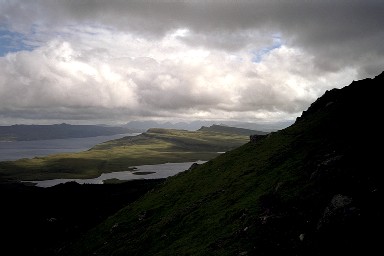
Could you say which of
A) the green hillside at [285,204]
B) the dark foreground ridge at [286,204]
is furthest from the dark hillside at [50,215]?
the dark foreground ridge at [286,204]

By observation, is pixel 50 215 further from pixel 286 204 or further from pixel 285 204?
pixel 286 204

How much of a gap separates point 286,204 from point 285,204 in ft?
0.48

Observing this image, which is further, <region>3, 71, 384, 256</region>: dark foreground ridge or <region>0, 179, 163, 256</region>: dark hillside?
<region>0, 179, 163, 256</region>: dark hillside

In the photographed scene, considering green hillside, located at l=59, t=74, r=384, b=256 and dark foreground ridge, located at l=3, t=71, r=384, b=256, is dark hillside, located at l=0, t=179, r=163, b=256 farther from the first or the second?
dark foreground ridge, located at l=3, t=71, r=384, b=256

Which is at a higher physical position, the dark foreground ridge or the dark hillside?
the dark foreground ridge

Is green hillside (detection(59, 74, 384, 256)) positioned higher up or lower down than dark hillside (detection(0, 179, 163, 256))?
higher up

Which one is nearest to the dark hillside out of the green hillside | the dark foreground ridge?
the green hillside

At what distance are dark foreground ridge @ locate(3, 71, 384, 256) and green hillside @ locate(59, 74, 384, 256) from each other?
3.5 inches

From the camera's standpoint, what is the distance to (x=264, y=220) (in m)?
34.5

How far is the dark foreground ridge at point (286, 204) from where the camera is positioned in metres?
27.1

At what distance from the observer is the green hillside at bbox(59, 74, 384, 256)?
27.2 metres

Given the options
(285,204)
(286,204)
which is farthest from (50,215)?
(286,204)

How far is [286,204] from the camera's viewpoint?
3531cm

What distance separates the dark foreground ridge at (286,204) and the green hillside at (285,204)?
0.29 ft
